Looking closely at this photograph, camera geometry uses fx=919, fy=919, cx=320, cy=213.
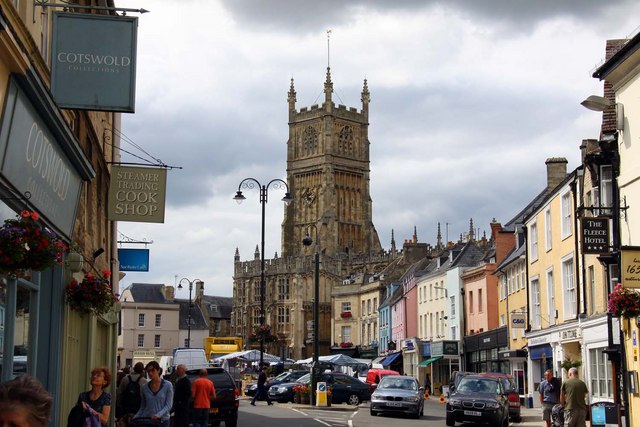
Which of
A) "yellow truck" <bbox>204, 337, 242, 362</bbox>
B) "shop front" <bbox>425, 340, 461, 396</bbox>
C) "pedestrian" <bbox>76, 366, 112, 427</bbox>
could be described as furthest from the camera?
"yellow truck" <bbox>204, 337, 242, 362</bbox>

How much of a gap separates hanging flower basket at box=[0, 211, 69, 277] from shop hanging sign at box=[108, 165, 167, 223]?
6.55 m

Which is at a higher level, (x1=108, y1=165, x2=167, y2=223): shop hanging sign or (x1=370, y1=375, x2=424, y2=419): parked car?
(x1=108, y1=165, x2=167, y2=223): shop hanging sign

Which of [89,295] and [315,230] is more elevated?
[315,230]

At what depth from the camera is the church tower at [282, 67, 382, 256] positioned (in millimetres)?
136625

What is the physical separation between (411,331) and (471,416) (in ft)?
151

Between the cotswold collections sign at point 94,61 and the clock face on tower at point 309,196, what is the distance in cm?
12762

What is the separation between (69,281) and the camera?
15234 millimetres

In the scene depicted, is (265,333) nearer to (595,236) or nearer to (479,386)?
(479,386)

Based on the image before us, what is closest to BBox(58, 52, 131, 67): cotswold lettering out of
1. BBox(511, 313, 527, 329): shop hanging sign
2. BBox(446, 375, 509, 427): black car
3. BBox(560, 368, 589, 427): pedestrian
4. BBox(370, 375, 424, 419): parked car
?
BBox(560, 368, 589, 427): pedestrian

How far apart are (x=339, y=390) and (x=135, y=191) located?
26024 mm

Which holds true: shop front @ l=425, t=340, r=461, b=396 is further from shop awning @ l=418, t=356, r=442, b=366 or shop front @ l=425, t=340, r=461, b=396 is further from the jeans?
the jeans

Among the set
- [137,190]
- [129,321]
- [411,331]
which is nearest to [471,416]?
[137,190]

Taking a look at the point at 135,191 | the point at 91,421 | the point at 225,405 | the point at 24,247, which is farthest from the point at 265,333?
Answer: the point at 24,247

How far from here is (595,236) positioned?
23422mm
